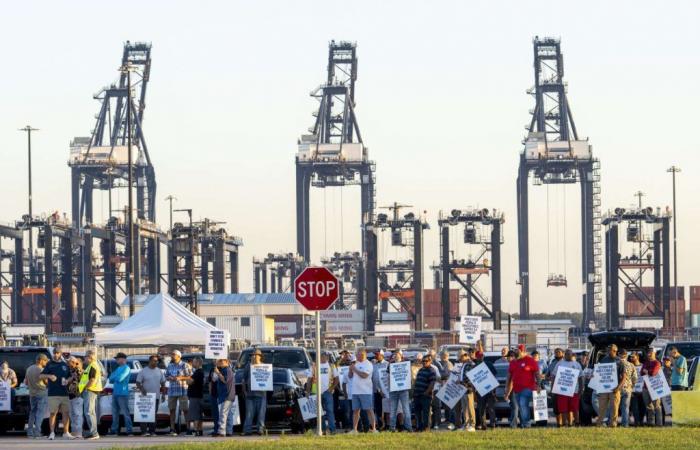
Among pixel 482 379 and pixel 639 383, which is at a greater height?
pixel 482 379

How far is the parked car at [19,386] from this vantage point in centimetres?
2991

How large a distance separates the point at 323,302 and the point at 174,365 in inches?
252

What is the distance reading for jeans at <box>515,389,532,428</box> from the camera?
28156mm

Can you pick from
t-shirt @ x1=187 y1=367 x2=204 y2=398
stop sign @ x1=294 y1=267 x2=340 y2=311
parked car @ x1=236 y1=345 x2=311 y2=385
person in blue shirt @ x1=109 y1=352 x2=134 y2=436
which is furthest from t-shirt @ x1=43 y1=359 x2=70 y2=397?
stop sign @ x1=294 y1=267 x2=340 y2=311

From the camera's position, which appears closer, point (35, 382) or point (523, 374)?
point (523, 374)

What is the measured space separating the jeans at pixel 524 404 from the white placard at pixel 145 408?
6547mm

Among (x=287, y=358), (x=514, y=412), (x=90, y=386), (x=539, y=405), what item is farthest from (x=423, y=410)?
(x=90, y=386)

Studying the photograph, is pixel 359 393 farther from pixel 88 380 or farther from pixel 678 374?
pixel 678 374

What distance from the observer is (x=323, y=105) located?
13962cm

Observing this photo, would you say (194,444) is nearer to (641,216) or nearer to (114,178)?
(641,216)

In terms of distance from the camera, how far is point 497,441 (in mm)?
23719

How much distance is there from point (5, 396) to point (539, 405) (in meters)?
9.63

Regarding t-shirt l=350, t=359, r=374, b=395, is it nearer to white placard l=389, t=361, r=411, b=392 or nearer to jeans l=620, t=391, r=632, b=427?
white placard l=389, t=361, r=411, b=392

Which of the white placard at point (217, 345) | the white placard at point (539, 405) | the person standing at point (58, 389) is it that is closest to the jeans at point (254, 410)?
the person standing at point (58, 389)
